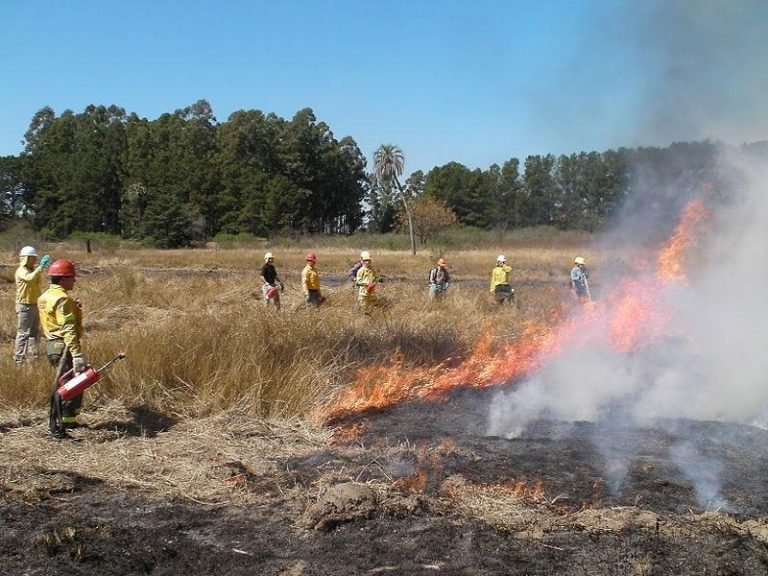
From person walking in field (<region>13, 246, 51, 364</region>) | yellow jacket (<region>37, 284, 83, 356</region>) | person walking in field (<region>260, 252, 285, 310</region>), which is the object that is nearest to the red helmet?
yellow jacket (<region>37, 284, 83, 356</region>)

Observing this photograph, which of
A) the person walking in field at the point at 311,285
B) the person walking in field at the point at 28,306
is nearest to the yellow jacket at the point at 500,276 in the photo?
the person walking in field at the point at 311,285

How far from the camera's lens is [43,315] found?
6645 millimetres

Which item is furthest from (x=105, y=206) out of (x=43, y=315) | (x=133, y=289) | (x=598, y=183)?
(x=43, y=315)

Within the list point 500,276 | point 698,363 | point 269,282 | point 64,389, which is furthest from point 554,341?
point 269,282

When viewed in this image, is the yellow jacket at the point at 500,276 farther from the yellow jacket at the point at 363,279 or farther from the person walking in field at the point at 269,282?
the person walking in field at the point at 269,282

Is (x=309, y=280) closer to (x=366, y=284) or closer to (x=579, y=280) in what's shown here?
(x=366, y=284)

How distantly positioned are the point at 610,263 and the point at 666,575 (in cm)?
994

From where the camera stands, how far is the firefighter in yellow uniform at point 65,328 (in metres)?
6.18

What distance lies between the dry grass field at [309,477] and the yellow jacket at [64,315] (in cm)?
84

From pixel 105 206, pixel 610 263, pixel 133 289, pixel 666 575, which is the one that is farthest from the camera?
pixel 105 206

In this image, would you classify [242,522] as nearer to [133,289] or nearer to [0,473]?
[0,473]

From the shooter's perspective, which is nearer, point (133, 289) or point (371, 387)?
point (371, 387)

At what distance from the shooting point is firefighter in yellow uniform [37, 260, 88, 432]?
618 cm

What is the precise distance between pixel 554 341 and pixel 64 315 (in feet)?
20.4
